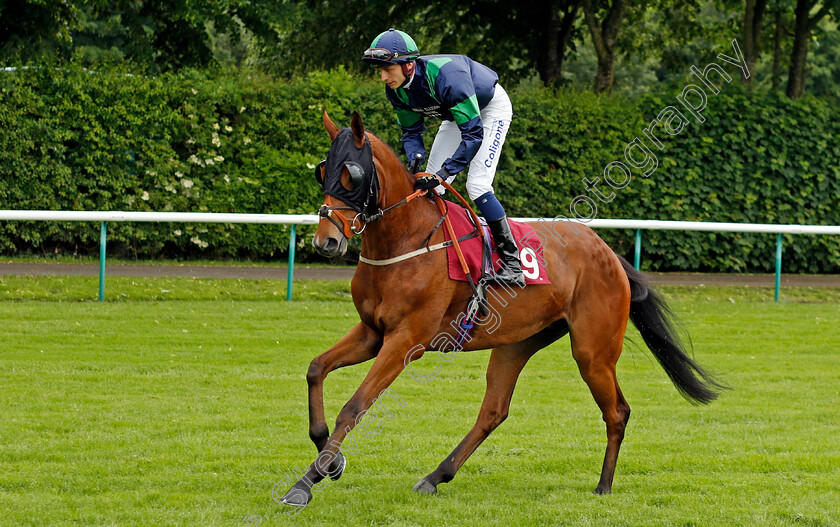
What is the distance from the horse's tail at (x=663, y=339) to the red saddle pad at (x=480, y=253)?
73cm

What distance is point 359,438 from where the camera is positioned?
18.5 ft

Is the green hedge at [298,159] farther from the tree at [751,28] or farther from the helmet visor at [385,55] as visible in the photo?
the helmet visor at [385,55]

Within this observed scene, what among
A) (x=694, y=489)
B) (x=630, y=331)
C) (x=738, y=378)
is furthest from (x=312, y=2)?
(x=694, y=489)

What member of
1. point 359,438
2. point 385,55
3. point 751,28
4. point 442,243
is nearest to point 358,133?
point 385,55

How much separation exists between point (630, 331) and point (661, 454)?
15.1 ft

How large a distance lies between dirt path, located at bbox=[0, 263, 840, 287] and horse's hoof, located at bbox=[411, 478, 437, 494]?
5.74 meters

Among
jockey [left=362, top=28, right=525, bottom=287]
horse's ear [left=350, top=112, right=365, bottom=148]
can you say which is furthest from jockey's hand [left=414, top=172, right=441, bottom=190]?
horse's ear [left=350, top=112, right=365, bottom=148]

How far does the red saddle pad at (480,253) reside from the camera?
4699 mm

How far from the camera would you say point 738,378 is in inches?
311

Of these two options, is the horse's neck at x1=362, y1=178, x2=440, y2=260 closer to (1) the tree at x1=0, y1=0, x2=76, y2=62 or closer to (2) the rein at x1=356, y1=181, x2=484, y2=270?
(2) the rein at x1=356, y1=181, x2=484, y2=270

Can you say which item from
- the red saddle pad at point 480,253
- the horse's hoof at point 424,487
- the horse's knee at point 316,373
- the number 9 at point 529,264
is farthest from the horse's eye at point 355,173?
the horse's hoof at point 424,487

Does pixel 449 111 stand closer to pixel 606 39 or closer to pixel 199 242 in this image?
pixel 199 242

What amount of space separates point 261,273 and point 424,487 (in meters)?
7.42

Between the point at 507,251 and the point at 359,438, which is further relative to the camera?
the point at 359,438
